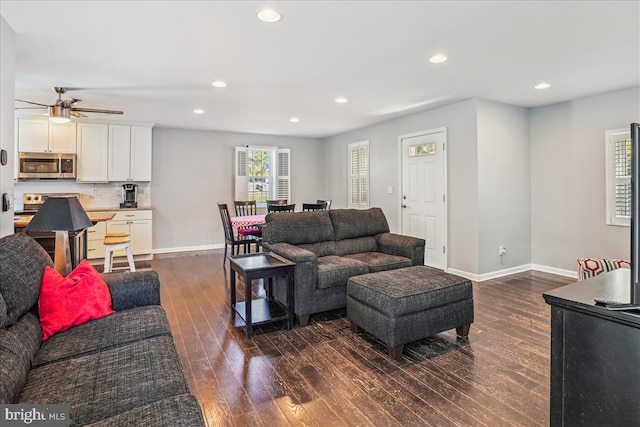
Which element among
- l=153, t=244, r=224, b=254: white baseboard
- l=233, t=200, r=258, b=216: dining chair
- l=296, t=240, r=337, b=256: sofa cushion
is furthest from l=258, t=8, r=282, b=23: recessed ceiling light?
l=153, t=244, r=224, b=254: white baseboard

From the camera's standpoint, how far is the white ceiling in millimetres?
2457

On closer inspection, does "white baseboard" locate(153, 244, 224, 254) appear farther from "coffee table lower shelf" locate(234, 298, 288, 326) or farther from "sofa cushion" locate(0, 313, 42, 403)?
"sofa cushion" locate(0, 313, 42, 403)

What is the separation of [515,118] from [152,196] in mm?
6341

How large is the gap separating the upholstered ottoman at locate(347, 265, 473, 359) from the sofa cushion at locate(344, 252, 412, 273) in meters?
0.54

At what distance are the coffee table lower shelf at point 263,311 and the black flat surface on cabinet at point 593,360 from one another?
2.21 meters

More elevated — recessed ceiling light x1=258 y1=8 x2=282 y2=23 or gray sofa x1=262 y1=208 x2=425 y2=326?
recessed ceiling light x1=258 y1=8 x2=282 y2=23

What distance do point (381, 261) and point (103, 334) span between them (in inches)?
101

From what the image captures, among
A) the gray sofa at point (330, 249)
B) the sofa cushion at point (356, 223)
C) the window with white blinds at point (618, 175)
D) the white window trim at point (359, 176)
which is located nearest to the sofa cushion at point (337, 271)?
the gray sofa at point (330, 249)

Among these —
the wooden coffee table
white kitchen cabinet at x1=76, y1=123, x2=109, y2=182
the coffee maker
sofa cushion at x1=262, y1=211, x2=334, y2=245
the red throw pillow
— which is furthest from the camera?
the coffee maker

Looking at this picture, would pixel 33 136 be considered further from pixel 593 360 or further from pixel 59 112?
pixel 593 360

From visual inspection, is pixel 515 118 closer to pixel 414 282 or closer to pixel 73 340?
pixel 414 282

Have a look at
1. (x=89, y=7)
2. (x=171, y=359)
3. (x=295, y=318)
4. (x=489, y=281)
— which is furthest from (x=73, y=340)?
(x=489, y=281)

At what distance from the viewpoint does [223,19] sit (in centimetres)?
256

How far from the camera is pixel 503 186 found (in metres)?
4.96
